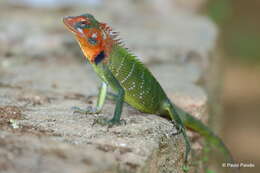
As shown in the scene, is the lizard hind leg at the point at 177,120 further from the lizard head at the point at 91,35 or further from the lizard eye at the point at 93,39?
the lizard eye at the point at 93,39

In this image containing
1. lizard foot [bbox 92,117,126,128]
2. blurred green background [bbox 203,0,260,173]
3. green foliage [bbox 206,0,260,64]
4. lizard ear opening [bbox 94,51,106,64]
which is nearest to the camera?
lizard foot [bbox 92,117,126,128]

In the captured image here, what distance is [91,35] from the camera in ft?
12.6

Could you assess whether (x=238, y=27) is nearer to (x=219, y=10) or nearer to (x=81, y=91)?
(x=219, y=10)

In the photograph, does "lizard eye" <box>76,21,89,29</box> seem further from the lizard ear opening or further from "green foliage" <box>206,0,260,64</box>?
"green foliage" <box>206,0,260,64</box>

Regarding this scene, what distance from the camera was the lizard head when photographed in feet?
12.5

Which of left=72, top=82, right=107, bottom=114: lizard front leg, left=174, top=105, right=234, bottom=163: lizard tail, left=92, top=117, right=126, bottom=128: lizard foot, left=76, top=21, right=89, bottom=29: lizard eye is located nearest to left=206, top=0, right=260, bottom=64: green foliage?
left=174, top=105, right=234, bottom=163: lizard tail

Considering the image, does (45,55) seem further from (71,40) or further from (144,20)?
(144,20)

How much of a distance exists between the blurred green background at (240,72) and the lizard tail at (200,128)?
4.16m

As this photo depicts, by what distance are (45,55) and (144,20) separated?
104 inches

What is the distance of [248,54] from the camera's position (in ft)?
43.9

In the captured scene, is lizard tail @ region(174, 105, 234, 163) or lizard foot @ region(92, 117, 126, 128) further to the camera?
lizard tail @ region(174, 105, 234, 163)

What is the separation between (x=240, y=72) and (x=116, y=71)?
30.4 ft

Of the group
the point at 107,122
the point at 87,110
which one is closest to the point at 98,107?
the point at 87,110

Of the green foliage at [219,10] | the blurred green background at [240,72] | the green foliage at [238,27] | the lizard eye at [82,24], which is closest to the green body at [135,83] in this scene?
the lizard eye at [82,24]
